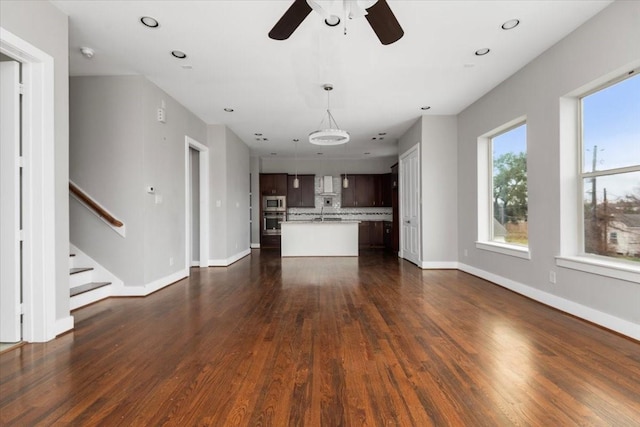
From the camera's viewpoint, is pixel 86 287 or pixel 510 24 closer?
pixel 510 24

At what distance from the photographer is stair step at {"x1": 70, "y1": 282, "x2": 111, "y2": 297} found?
11.9 feet

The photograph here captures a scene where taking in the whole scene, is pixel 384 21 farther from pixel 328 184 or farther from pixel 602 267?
pixel 328 184

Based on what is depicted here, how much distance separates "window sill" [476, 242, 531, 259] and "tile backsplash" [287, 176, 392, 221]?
551 centimetres

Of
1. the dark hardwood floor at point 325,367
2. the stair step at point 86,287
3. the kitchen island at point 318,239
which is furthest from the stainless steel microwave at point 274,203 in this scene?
the dark hardwood floor at point 325,367

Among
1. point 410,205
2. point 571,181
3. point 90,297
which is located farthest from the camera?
point 410,205

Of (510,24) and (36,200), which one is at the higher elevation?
(510,24)

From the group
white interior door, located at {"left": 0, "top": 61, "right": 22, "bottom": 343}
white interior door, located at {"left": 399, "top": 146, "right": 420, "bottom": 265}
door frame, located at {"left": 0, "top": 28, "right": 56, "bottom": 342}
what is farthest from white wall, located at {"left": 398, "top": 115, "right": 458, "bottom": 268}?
white interior door, located at {"left": 0, "top": 61, "right": 22, "bottom": 343}

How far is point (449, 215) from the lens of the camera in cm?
610

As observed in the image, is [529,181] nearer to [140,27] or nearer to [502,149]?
[502,149]

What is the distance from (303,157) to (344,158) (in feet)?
4.35

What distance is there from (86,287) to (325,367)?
3.29 m

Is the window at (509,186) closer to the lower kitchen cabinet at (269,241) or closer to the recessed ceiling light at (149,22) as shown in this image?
the recessed ceiling light at (149,22)

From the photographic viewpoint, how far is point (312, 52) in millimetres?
3662

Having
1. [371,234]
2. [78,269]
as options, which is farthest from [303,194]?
[78,269]
